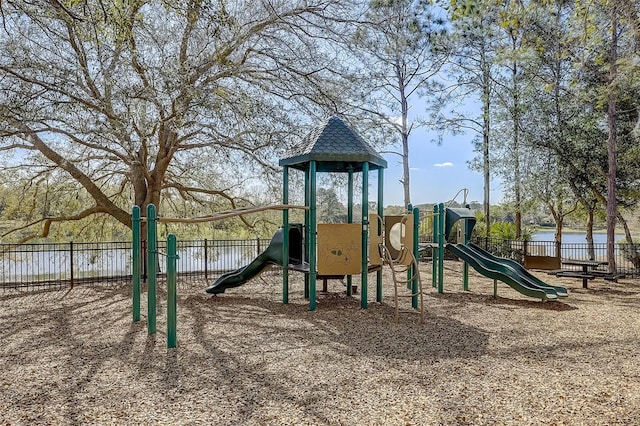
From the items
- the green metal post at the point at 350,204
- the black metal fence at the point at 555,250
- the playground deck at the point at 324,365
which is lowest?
the playground deck at the point at 324,365

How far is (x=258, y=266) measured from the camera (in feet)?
26.7

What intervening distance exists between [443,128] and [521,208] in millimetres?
4711

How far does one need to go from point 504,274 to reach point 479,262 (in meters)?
0.51

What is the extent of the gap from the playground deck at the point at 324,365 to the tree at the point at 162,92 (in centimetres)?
376

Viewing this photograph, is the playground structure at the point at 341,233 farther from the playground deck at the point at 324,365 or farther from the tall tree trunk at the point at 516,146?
the tall tree trunk at the point at 516,146

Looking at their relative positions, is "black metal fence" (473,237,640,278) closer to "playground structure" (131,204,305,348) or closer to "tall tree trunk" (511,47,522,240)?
"tall tree trunk" (511,47,522,240)

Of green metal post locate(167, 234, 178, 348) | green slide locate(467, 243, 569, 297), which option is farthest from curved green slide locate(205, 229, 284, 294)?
green slide locate(467, 243, 569, 297)

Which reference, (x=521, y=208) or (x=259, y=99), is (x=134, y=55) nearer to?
(x=259, y=99)

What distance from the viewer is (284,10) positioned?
10.5 metres

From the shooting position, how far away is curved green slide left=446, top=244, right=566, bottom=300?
7.59m

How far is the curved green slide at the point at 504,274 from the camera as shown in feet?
24.9

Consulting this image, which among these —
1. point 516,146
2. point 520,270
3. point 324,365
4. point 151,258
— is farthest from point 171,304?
point 516,146

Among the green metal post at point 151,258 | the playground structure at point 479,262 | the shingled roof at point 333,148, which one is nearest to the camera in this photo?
the green metal post at point 151,258

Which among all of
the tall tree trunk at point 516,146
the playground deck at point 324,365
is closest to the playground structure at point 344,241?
the playground deck at point 324,365
